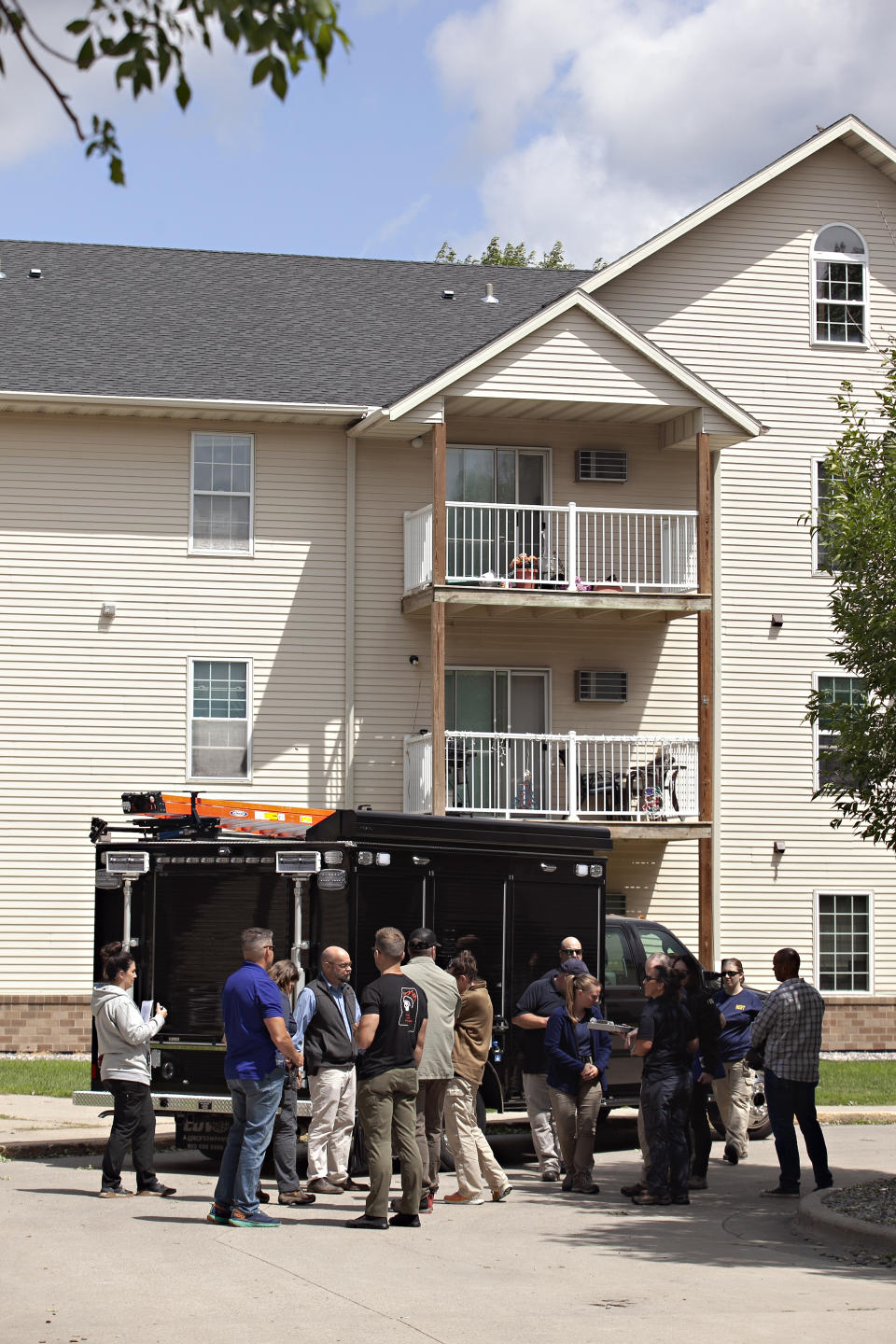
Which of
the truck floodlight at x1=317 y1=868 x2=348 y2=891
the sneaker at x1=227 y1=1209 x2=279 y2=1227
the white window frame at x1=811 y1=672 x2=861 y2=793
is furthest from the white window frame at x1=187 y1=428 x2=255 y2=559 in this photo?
the sneaker at x1=227 y1=1209 x2=279 y2=1227

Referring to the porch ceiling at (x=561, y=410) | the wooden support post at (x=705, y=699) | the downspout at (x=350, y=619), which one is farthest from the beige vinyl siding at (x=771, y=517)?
the downspout at (x=350, y=619)

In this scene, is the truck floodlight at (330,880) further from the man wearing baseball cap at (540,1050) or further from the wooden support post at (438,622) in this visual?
the wooden support post at (438,622)

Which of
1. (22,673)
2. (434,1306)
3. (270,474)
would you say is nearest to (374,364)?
(270,474)

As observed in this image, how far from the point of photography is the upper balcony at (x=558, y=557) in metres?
23.0

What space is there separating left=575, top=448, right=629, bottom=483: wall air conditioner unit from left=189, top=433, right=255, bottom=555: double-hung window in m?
4.67

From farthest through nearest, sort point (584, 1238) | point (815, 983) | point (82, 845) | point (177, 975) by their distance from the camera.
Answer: point (815, 983) < point (82, 845) < point (177, 975) < point (584, 1238)

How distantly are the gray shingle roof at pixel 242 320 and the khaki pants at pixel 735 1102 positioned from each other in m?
11.9

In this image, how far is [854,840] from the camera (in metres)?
25.3

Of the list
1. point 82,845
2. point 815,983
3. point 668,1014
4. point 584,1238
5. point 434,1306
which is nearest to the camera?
point 434,1306

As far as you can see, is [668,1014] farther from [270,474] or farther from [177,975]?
[270,474]

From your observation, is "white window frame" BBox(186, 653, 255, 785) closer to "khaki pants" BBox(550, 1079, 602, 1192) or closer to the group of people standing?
the group of people standing

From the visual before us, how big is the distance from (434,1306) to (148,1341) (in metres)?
1.56

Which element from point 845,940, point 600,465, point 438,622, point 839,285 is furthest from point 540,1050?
point 839,285

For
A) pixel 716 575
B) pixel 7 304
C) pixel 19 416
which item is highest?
pixel 7 304
